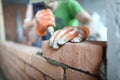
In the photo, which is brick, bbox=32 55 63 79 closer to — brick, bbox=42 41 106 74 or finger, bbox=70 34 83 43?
brick, bbox=42 41 106 74

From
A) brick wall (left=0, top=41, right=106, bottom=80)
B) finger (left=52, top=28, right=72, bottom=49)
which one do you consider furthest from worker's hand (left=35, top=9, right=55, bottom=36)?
finger (left=52, top=28, right=72, bottom=49)

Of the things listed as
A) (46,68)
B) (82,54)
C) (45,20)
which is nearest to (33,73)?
(46,68)

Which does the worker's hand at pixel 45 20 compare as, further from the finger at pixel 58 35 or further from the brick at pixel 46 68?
the finger at pixel 58 35

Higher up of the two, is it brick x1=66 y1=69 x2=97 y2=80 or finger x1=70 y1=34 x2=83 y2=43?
finger x1=70 y1=34 x2=83 y2=43

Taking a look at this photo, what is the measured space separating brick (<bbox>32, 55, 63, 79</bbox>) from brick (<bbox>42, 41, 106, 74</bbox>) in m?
0.06

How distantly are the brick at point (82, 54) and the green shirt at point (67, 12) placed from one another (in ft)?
2.83

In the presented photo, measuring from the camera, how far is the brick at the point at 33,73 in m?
1.27

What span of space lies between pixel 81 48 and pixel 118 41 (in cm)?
22

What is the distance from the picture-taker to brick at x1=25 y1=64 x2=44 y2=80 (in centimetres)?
127

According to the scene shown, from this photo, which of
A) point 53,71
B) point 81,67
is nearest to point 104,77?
point 81,67

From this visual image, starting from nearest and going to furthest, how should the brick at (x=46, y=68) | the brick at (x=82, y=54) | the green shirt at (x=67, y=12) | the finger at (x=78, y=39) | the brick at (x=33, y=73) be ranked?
the brick at (x=82, y=54)
the finger at (x=78, y=39)
the brick at (x=46, y=68)
the brick at (x=33, y=73)
the green shirt at (x=67, y=12)

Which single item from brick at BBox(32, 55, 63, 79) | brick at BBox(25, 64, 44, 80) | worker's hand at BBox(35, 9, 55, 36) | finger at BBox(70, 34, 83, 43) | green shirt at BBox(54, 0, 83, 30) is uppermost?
green shirt at BBox(54, 0, 83, 30)

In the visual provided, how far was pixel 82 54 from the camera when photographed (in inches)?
31.0

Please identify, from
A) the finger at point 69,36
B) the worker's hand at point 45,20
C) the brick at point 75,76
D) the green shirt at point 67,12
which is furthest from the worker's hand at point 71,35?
the green shirt at point 67,12
